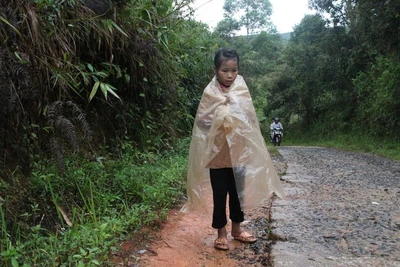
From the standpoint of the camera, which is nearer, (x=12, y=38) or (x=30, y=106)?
(x=12, y=38)

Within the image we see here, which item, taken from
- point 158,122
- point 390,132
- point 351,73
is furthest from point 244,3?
point 158,122

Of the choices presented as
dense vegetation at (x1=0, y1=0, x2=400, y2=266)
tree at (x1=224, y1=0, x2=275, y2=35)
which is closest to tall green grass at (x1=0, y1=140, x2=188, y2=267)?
dense vegetation at (x1=0, y1=0, x2=400, y2=266)

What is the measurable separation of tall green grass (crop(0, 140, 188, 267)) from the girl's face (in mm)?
1154

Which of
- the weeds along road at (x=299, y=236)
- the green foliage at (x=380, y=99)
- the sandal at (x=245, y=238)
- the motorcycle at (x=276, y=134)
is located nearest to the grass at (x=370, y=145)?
the green foliage at (x=380, y=99)

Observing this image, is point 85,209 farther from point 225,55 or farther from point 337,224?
point 337,224

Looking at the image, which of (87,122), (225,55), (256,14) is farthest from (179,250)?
(256,14)

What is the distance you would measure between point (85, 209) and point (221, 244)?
1.03 meters

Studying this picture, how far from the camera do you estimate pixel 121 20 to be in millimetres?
3188

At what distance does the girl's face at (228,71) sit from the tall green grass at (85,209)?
1154 millimetres

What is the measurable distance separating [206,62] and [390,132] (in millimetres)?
8811

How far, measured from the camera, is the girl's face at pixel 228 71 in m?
2.59

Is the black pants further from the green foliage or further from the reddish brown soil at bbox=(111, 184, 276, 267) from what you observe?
the green foliage

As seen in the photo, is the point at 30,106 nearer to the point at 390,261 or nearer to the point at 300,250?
the point at 300,250

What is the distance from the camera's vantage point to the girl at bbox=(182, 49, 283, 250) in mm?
2543
